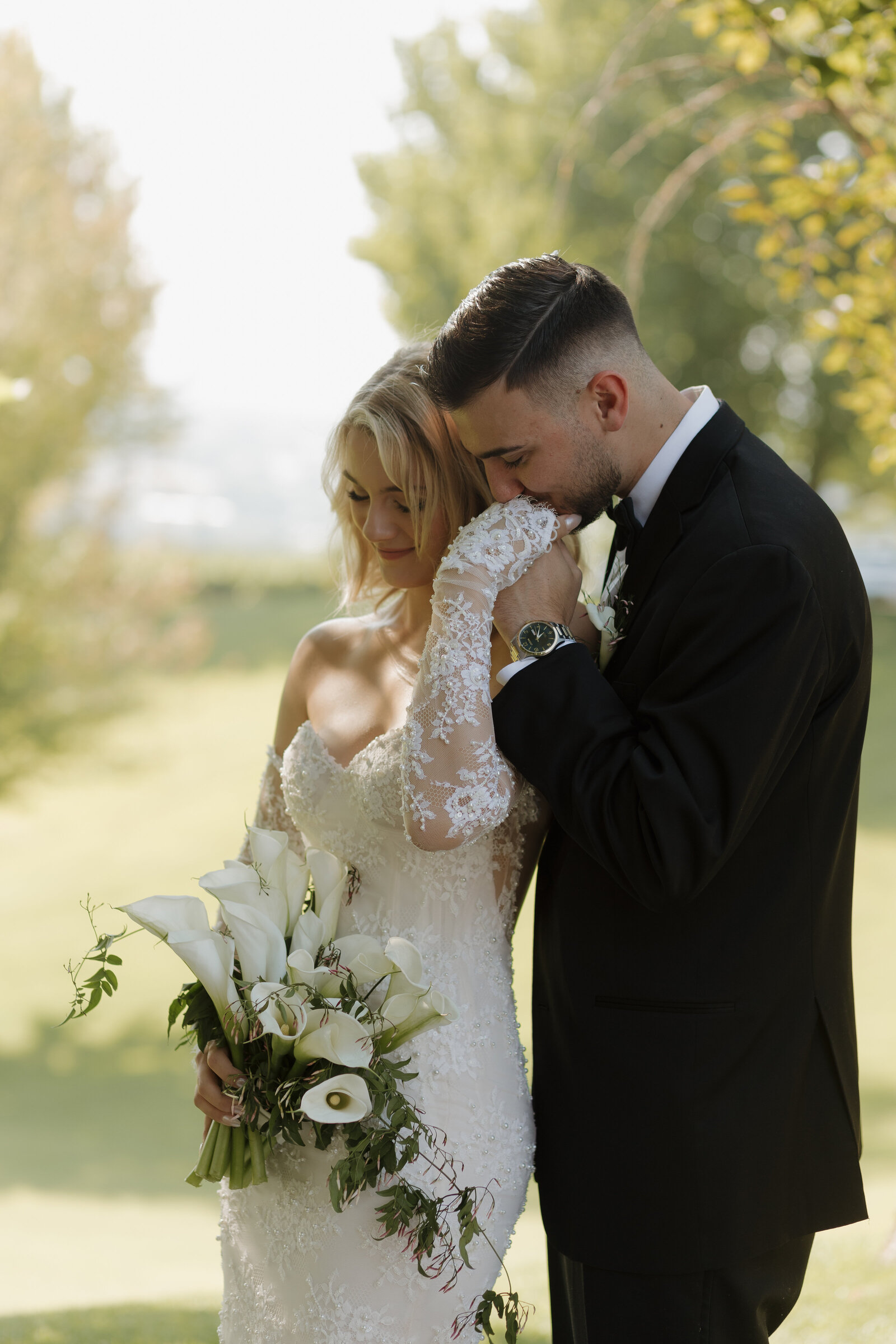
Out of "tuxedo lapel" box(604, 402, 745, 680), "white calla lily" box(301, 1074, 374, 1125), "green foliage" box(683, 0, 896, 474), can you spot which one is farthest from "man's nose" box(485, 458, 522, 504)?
"green foliage" box(683, 0, 896, 474)

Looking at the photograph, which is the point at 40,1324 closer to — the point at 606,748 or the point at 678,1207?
the point at 678,1207

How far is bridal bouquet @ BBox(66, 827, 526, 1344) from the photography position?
184 centimetres

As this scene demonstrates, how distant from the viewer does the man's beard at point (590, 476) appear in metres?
1.86

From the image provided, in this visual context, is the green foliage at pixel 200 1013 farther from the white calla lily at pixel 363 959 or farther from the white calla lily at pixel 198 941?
the white calla lily at pixel 363 959

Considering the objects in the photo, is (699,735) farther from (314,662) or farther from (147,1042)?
(147,1042)

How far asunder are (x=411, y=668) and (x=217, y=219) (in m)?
15.6

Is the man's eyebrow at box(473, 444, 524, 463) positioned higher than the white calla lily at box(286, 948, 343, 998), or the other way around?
the man's eyebrow at box(473, 444, 524, 463)

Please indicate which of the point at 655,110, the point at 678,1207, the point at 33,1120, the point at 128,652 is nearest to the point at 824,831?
the point at 678,1207

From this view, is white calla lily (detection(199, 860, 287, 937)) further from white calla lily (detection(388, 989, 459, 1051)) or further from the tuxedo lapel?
the tuxedo lapel

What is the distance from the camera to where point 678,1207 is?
5.99 ft

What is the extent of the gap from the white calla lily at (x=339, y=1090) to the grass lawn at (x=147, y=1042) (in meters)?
2.67

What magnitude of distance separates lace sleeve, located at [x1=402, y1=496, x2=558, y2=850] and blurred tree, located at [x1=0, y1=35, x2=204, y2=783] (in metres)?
8.78

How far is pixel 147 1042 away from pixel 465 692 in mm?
13859

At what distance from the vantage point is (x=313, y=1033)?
1828mm
